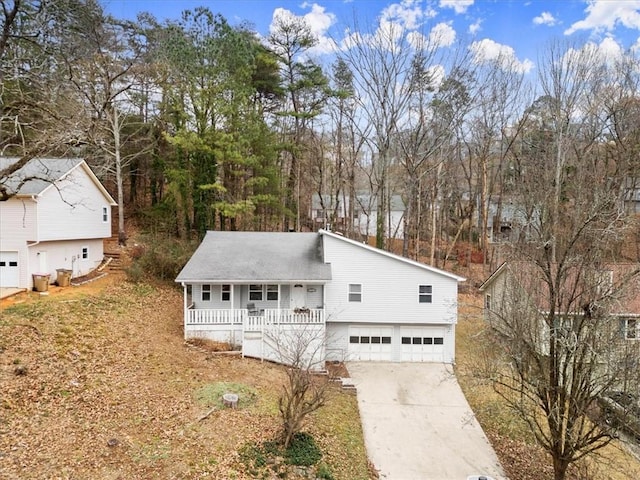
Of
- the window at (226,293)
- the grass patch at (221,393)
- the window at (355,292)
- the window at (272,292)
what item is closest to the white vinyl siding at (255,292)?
the window at (272,292)

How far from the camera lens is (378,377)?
15.9m

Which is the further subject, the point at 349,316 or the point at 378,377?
the point at 349,316

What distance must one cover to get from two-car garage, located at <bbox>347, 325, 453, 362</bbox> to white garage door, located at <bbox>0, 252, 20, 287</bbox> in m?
14.9

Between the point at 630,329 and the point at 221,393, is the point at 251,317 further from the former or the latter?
the point at 630,329

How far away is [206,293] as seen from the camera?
17.5 meters

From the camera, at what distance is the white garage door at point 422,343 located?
17594 millimetres

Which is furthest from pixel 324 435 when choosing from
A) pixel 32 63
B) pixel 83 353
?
pixel 32 63

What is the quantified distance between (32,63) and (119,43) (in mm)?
16950

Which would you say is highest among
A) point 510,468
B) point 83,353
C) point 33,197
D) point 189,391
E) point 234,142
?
point 234,142

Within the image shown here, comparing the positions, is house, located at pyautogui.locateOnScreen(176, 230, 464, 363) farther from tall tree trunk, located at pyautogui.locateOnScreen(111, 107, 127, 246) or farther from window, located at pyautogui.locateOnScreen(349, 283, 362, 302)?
tall tree trunk, located at pyautogui.locateOnScreen(111, 107, 127, 246)

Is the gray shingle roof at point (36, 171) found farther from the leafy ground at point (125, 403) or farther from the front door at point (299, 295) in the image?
the front door at point (299, 295)

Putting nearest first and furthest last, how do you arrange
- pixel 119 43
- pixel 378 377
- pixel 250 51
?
pixel 378 377
pixel 250 51
pixel 119 43

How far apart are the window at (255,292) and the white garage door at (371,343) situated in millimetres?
4412

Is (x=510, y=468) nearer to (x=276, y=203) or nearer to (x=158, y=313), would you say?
(x=158, y=313)
